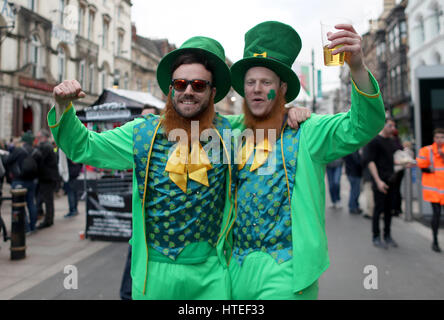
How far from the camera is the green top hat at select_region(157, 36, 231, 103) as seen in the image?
1.87m

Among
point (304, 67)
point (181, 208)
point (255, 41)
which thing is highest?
point (304, 67)

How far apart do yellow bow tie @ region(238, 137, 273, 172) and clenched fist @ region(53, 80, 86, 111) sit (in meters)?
0.85

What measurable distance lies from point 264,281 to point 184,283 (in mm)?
383

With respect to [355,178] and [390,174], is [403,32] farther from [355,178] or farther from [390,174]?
[390,174]

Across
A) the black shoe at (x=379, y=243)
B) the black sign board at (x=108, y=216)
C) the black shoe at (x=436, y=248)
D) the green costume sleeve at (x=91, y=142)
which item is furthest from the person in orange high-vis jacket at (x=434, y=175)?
the green costume sleeve at (x=91, y=142)

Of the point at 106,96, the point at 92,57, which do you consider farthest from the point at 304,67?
the point at 92,57

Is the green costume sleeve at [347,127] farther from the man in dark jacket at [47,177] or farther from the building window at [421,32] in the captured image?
the building window at [421,32]

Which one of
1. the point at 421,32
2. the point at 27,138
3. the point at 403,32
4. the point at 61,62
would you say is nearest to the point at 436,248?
the point at 27,138

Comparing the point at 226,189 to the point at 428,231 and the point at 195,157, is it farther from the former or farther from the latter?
the point at 428,231

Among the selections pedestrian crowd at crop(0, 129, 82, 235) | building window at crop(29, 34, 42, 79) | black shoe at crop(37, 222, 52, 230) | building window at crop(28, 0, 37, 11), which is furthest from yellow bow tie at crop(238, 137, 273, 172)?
building window at crop(28, 0, 37, 11)

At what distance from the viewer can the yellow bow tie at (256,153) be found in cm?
183

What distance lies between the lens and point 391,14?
27500 millimetres

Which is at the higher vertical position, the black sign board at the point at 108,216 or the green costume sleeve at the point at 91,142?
the green costume sleeve at the point at 91,142

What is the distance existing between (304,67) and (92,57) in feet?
31.8
